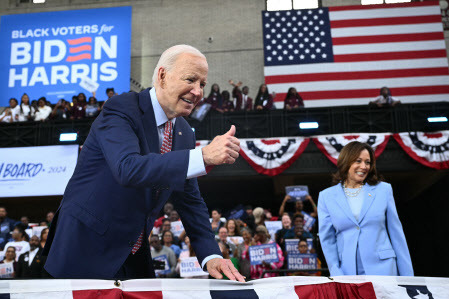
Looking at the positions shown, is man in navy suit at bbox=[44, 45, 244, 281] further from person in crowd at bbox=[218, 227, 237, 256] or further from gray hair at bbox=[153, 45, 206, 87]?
person in crowd at bbox=[218, 227, 237, 256]

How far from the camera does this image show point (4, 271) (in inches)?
313

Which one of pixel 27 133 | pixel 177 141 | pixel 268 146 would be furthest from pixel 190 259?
pixel 27 133

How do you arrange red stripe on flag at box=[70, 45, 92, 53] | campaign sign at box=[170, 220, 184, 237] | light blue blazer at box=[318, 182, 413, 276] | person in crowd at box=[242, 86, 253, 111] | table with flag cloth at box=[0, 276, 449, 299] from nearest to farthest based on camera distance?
table with flag cloth at box=[0, 276, 449, 299] → light blue blazer at box=[318, 182, 413, 276] → campaign sign at box=[170, 220, 184, 237] → person in crowd at box=[242, 86, 253, 111] → red stripe on flag at box=[70, 45, 92, 53]

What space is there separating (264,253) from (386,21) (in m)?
10.3

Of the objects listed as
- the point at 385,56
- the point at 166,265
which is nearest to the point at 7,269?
the point at 166,265

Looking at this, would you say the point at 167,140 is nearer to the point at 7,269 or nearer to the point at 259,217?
the point at 7,269

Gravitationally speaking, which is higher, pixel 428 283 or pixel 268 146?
pixel 268 146

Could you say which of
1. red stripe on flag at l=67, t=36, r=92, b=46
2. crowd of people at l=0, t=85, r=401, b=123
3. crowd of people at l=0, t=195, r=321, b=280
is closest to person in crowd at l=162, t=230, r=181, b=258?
crowd of people at l=0, t=195, r=321, b=280

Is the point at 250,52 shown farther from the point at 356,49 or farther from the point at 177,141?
the point at 177,141

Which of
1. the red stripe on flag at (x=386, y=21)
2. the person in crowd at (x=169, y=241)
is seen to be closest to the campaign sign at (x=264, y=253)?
the person in crowd at (x=169, y=241)

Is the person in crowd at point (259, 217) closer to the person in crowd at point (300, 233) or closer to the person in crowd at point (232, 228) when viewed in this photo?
the person in crowd at point (232, 228)

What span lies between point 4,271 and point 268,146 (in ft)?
21.1

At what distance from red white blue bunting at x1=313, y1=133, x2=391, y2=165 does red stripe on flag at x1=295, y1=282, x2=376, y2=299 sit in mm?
10097

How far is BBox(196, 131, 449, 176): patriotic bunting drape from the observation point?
11570mm
